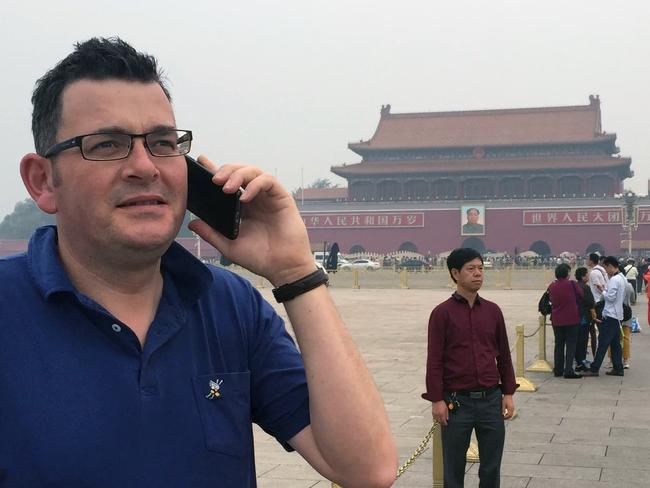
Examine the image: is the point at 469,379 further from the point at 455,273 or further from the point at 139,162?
the point at 139,162

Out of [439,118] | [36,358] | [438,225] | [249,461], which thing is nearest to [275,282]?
[249,461]

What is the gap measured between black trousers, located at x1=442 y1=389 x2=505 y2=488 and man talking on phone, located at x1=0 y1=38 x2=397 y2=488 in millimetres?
2422

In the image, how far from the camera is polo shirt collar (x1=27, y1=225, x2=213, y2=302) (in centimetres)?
119

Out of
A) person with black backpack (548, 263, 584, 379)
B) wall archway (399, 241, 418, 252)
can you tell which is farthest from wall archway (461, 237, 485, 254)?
person with black backpack (548, 263, 584, 379)

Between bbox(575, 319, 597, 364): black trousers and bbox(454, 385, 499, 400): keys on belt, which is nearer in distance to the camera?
bbox(454, 385, 499, 400): keys on belt

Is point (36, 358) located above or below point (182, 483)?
above

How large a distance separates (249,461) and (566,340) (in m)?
7.51

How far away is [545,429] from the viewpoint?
5.97m

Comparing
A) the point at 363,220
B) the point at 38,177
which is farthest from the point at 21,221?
the point at 38,177

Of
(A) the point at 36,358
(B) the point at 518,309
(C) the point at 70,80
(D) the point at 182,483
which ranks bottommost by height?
(B) the point at 518,309

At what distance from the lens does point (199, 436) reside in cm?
120

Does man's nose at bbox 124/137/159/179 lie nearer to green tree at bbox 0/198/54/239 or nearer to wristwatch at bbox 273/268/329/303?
wristwatch at bbox 273/268/329/303

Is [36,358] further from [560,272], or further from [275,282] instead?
[560,272]

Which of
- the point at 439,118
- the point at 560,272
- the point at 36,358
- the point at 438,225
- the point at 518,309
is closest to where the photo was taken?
the point at 36,358
